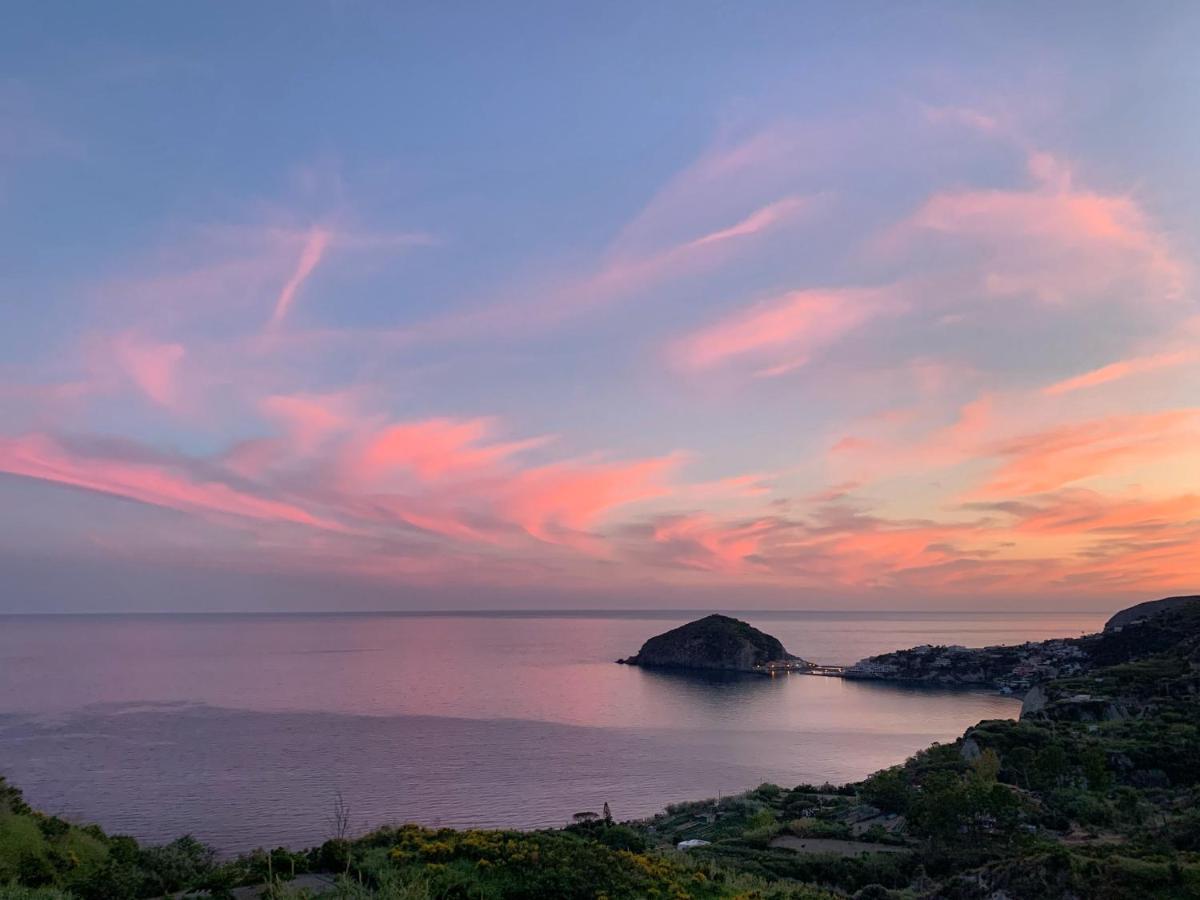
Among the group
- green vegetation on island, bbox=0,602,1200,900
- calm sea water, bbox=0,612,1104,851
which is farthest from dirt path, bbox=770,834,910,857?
calm sea water, bbox=0,612,1104,851

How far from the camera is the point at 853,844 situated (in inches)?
1644

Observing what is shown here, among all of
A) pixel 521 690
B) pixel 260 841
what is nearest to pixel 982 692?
pixel 521 690

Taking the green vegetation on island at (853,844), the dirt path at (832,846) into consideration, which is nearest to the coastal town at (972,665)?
the green vegetation on island at (853,844)

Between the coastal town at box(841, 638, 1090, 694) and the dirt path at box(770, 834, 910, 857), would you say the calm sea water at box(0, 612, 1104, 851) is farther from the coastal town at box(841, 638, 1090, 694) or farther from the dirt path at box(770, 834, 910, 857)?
the dirt path at box(770, 834, 910, 857)

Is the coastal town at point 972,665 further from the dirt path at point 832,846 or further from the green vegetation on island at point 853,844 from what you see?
the dirt path at point 832,846

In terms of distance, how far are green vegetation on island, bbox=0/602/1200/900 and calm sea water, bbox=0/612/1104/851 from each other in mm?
14735

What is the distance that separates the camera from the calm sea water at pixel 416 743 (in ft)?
209

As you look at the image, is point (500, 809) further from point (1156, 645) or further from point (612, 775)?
point (1156, 645)

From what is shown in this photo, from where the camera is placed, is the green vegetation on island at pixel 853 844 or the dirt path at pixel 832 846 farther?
the dirt path at pixel 832 846

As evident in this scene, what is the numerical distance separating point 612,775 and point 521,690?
72363 millimetres

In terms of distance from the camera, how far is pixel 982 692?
15725 centimetres

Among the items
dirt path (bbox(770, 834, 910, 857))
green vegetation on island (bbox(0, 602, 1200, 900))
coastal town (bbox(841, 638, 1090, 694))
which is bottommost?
coastal town (bbox(841, 638, 1090, 694))

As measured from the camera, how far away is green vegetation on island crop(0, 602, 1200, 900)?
1838cm

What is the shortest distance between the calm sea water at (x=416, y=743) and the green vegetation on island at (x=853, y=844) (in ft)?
48.3
